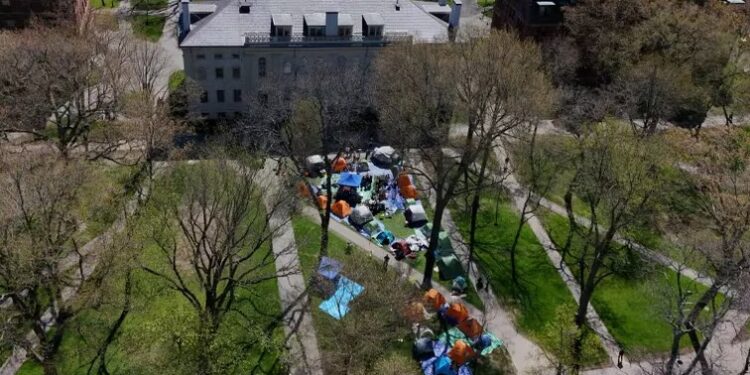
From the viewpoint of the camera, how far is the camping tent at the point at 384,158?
58594mm

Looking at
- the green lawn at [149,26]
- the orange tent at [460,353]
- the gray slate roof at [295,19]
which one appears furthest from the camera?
the green lawn at [149,26]

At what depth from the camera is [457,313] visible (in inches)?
1672

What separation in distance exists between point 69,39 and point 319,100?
959 inches

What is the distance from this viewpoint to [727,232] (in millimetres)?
38125

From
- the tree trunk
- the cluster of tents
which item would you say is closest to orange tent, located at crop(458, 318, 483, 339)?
the cluster of tents

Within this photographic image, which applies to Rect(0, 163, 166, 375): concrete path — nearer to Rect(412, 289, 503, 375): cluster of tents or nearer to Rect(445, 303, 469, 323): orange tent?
Rect(412, 289, 503, 375): cluster of tents

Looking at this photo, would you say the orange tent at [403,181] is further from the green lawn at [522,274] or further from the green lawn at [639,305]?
the green lawn at [639,305]

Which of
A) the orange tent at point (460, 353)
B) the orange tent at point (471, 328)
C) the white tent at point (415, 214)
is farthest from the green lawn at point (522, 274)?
the orange tent at point (460, 353)

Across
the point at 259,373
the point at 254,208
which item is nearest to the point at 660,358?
the point at 259,373

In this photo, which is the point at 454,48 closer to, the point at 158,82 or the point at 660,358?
the point at 660,358

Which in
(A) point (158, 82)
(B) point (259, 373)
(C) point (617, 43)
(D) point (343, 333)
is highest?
(C) point (617, 43)

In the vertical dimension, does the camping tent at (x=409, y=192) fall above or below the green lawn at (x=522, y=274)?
above

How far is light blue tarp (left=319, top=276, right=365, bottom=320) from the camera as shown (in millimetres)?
39037

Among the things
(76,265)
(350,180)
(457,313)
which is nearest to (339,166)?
(350,180)
